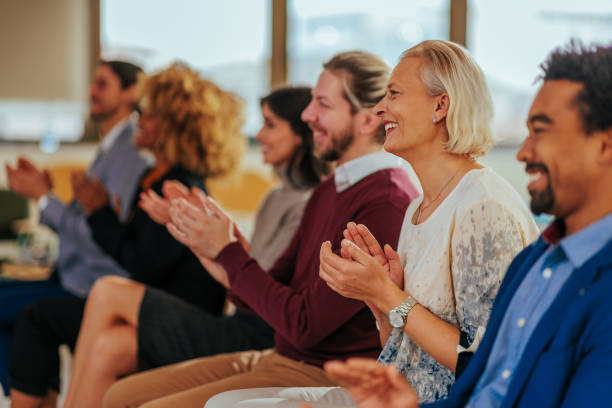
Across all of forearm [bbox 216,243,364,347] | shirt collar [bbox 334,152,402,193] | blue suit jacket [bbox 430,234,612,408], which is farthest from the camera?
A: shirt collar [bbox 334,152,402,193]

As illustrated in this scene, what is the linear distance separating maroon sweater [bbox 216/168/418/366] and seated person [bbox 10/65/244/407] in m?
0.69

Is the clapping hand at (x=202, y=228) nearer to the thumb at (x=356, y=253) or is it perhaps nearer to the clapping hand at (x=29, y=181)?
the thumb at (x=356, y=253)

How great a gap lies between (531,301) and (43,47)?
5522mm

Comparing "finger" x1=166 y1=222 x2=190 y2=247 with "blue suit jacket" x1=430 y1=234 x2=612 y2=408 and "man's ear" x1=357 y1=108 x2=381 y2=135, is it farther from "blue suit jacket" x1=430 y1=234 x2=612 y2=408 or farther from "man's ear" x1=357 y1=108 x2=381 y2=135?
"blue suit jacket" x1=430 y1=234 x2=612 y2=408

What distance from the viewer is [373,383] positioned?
→ 0.86 m

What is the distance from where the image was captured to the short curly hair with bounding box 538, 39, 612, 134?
817 mm

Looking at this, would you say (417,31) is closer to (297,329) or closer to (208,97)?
(208,97)

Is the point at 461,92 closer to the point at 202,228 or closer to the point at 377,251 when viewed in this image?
the point at 377,251

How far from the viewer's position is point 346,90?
1700 mm

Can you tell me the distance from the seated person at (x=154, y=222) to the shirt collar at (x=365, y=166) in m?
0.84

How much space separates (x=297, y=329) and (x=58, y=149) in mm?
4716

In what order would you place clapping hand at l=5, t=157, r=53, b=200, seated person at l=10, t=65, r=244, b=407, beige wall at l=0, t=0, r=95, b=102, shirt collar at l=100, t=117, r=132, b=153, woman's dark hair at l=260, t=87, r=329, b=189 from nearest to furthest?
woman's dark hair at l=260, t=87, r=329, b=189 < seated person at l=10, t=65, r=244, b=407 < clapping hand at l=5, t=157, r=53, b=200 < shirt collar at l=100, t=117, r=132, b=153 < beige wall at l=0, t=0, r=95, b=102

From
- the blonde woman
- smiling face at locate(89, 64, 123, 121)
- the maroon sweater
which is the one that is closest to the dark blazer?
the maroon sweater

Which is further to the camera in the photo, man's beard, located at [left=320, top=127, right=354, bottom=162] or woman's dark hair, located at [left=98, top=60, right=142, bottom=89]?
woman's dark hair, located at [left=98, top=60, right=142, bottom=89]
